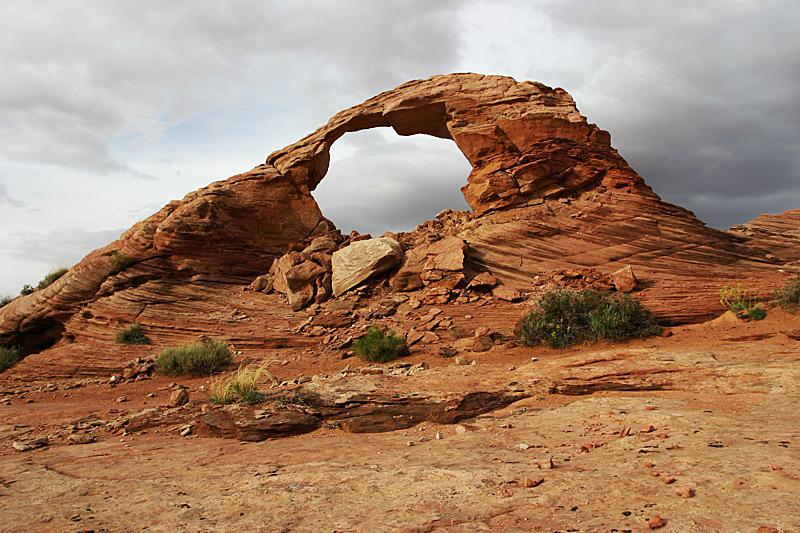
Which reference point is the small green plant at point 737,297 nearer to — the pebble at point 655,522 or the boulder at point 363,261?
the boulder at point 363,261

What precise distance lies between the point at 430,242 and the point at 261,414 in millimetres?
9697

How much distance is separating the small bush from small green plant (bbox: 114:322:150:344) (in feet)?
23.7

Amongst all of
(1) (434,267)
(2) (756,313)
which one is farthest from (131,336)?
(2) (756,313)

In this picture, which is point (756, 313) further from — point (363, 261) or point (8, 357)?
point (8, 357)

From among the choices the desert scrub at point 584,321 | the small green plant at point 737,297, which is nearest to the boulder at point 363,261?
the desert scrub at point 584,321

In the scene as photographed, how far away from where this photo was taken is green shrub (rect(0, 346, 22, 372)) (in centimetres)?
1398

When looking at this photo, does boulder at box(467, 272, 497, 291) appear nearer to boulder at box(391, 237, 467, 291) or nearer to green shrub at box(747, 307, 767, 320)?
boulder at box(391, 237, 467, 291)

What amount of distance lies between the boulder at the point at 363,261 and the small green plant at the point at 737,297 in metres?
8.64

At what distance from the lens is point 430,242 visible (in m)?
15.5

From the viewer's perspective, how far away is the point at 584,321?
10.3 metres

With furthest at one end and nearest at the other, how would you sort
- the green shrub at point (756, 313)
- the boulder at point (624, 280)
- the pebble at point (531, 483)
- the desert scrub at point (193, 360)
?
the desert scrub at point (193, 360)
the boulder at point (624, 280)
the green shrub at point (756, 313)
the pebble at point (531, 483)

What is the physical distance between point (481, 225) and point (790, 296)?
7798 millimetres

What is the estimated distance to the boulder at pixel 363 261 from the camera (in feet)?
47.3

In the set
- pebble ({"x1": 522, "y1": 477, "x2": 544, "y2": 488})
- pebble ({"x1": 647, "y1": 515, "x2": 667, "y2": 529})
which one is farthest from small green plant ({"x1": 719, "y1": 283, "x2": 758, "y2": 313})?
pebble ({"x1": 647, "y1": 515, "x2": 667, "y2": 529})
